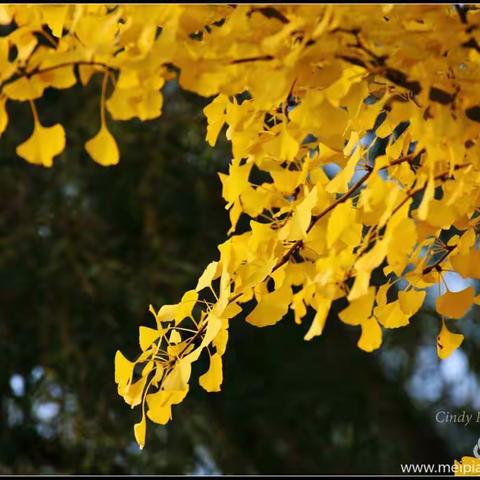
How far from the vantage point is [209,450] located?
2164 mm

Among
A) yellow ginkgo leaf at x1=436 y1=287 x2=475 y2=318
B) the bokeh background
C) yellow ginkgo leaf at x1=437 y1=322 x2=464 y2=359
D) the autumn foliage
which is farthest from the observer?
the bokeh background

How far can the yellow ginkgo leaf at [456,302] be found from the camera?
1.82ft

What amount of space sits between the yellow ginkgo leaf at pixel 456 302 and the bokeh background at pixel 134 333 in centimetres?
141

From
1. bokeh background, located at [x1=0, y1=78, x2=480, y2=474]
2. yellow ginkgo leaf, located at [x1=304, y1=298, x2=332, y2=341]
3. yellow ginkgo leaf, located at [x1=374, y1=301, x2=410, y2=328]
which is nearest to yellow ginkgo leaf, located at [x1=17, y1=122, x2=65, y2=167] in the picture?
yellow ginkgo leaf, located at [x1=304, y1=298, x2=332, y2=341]

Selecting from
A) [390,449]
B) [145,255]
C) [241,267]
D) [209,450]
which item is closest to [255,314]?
[241,267]

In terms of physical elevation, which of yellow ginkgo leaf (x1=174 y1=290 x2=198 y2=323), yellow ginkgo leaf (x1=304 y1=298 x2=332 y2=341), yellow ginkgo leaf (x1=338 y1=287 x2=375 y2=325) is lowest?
yellow ginkgo leaf (x1=174 y1=290 x2=198 y2=323)

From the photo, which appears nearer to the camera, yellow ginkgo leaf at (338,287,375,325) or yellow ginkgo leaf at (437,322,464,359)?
yellow ginkgo leaf at (338,287,375,325)

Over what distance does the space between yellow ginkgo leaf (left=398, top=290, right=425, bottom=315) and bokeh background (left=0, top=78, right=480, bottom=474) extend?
4.53 feet

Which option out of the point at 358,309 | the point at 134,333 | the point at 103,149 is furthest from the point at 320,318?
the point at 134,333

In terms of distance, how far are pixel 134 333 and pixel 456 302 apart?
1.49 metres

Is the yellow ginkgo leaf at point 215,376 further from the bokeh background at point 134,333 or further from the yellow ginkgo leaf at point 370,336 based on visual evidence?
the bokeh background at point 134,333

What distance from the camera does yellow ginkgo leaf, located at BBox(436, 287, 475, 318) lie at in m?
0.55

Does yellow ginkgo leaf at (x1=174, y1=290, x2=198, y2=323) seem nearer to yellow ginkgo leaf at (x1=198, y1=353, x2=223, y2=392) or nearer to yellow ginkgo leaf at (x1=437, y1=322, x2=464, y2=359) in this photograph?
yellow ginkgo leaf at (x1=198, y1=353, x2=223, y2=392)

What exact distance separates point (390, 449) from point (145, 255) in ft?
2.54
